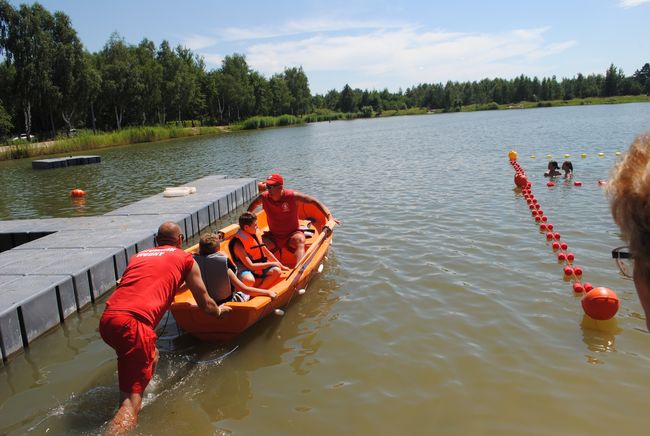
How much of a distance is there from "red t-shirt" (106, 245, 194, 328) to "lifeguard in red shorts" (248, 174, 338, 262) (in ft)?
10.9

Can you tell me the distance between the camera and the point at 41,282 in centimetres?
656

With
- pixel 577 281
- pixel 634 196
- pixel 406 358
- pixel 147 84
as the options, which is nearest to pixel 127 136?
pixel 147 84

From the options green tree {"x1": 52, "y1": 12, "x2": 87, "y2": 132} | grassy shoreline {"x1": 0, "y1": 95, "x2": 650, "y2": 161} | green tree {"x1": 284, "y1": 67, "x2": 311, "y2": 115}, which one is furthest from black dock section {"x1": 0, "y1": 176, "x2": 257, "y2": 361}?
green tree {"x1": 284, "y1": 67, "x2": 311, "y2": 115}

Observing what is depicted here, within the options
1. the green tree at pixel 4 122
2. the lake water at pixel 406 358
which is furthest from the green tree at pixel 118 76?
the lake water at pixel 406 358

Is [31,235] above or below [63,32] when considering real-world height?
below

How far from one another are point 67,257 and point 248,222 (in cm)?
311

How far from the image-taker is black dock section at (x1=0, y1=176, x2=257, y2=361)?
19.8 ft

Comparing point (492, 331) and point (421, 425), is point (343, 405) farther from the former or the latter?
point (492, 331)

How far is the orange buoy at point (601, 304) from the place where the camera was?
581cm

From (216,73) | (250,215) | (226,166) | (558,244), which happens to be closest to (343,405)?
(250,215)

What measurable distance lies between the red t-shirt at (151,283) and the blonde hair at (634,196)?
12.9 feet

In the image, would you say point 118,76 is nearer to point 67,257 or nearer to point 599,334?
point 67,257

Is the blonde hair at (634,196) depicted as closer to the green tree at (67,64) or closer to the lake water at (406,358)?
the lake water at (406,358)

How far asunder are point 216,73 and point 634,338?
257 feet
